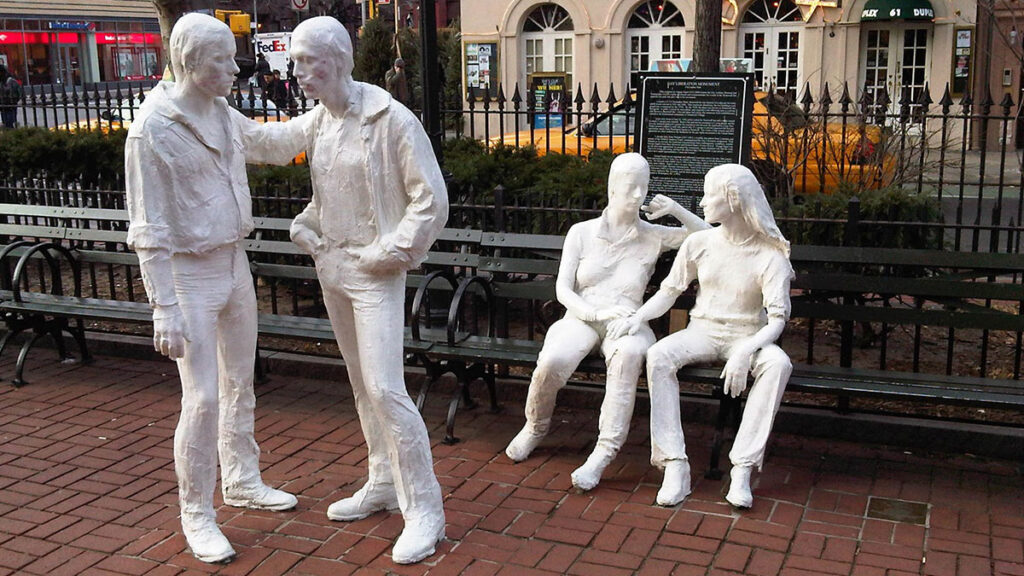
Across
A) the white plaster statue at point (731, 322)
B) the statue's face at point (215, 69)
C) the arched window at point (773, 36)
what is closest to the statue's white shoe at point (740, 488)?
the white plaster statue at point (731, 322)

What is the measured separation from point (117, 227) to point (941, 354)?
6.76 metres

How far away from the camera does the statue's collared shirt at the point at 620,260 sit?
5539 mm

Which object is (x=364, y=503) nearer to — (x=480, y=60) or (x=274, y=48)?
(x=480, y=60)

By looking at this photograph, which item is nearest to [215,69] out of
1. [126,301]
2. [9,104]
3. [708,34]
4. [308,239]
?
[308,239]

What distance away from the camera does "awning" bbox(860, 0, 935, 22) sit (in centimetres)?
2176

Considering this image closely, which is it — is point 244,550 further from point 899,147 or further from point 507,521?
point 899,147

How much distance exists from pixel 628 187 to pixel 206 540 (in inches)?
100

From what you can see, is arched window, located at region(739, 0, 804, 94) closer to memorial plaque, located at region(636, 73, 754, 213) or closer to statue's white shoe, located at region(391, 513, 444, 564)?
memorial plaque, located at region(636, 73, 754, 213)

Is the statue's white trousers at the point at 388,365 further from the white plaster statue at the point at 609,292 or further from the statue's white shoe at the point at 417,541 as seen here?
the white plaster statue at the point at 609,292

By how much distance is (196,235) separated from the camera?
4387 mm

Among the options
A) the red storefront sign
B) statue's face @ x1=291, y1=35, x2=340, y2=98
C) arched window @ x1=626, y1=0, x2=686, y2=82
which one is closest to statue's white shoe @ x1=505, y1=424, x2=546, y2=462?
statue's face @ x1=291, y1=35, x2=340, y2=98

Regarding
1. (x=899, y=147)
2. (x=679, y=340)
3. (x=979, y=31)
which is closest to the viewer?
(x=679, y=340)

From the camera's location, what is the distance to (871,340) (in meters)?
7.46

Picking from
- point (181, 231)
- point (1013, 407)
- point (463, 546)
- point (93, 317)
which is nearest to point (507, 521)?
point (463, 546)
